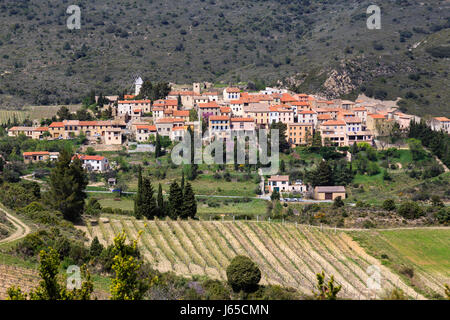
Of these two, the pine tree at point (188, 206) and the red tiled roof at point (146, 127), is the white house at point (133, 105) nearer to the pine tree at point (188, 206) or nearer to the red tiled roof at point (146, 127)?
the red tiled roof at point (146, 127)

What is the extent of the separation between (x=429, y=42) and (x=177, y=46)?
39.2 m

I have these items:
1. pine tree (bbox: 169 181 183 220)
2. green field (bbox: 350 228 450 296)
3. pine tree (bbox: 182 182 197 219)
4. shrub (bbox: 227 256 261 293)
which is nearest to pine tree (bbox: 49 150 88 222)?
pine tree (bbox: 169 181 183 220)

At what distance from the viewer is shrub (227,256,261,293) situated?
23.6m

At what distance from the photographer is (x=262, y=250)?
103ft

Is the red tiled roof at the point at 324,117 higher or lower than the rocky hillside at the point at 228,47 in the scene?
lower

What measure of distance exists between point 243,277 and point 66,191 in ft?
51.2

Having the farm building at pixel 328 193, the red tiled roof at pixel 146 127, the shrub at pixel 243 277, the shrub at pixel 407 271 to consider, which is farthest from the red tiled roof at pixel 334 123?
the shrub at pixel 243 277

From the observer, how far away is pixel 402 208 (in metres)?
40.9

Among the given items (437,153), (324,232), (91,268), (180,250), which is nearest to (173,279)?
(91,268)

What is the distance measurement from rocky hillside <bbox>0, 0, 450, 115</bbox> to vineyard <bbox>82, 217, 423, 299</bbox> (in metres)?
40.3

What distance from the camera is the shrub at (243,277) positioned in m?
23.6

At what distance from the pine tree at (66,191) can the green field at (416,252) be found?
49.5 ft
